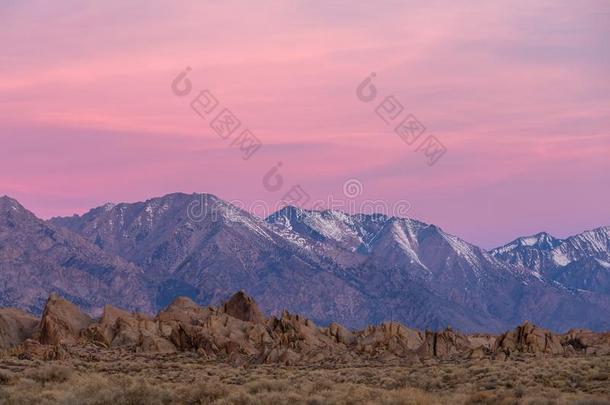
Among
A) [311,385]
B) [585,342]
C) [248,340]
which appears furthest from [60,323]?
[311,385]

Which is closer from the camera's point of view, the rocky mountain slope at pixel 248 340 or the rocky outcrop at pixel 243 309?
the rocky mountain slope at pixel 248 340

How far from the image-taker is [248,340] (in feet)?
376

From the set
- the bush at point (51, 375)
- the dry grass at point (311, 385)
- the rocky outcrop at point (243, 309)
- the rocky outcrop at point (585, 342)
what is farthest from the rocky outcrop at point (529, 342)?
the bush at point (51, 375)

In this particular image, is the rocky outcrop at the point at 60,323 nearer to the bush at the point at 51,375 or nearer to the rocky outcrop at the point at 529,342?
the bush at the point at 51,375

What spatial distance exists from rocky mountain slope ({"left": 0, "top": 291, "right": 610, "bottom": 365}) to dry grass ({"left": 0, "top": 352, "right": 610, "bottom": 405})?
1708 centimetres

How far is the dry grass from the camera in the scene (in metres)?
48.2

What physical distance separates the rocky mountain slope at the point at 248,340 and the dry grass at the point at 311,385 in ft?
56.0

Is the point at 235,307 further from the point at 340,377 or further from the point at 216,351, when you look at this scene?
the point at 340,377

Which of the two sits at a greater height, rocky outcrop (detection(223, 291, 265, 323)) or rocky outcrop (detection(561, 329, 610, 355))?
rocky outcrop (detection(223, 291, 265, 323))

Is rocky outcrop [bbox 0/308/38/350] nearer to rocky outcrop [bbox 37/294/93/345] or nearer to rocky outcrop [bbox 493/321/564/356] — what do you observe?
rocky outcrop [bbox 37/294/93/345]

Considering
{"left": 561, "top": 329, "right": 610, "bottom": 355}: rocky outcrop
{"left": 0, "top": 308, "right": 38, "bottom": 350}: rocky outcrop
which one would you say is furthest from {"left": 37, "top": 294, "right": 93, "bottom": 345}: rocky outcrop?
{"left": 561, "top": 329, "right": 610, "bottom": 355}: rocky outcrop

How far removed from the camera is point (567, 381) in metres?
58.1

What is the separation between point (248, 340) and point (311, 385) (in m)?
59.7

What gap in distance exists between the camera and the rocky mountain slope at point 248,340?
3851 inches
